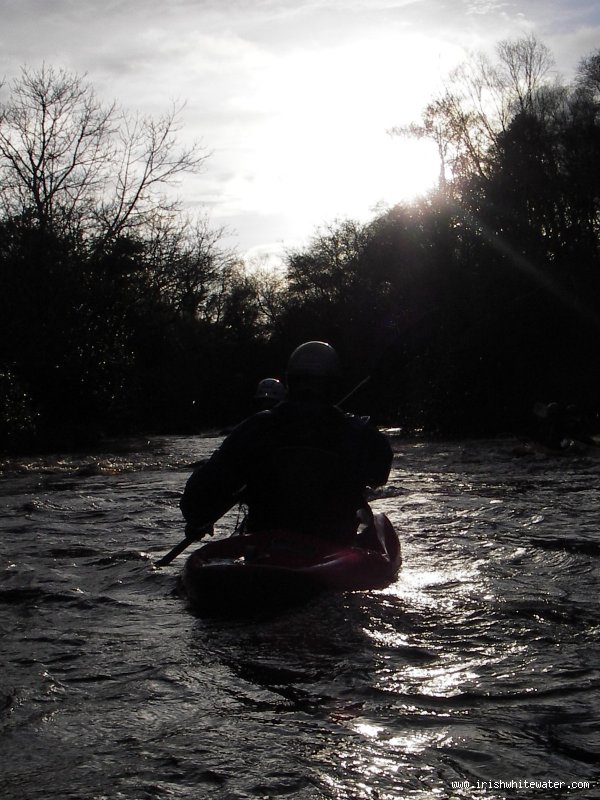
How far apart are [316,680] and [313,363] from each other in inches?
81.5

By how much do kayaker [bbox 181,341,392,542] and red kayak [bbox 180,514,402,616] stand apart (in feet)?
0.74

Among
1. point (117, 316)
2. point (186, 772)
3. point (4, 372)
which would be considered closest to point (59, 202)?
point (117, 316)

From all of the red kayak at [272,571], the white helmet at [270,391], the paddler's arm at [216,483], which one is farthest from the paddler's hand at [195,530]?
the white helmet at [270,391]

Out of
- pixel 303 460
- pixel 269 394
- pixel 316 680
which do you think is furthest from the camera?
pixel 269 394

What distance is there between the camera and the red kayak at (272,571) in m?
5.50

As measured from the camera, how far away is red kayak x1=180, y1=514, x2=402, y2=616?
5.50 meters

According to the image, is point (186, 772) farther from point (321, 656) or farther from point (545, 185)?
point (545, 185)

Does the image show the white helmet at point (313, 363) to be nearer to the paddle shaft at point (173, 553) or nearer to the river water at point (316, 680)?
the river water at point (316, 680)

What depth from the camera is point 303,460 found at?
5949 mm

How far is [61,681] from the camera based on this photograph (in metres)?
4.86

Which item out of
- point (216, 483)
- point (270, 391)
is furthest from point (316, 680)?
point (270, 391)

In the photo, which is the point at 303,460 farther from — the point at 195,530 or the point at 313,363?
the point at 195,530

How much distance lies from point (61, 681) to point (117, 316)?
27510mm

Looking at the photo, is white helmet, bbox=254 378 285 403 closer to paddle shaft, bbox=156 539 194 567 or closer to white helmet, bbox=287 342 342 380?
paddle shaft, bbox=156 539 194 567
